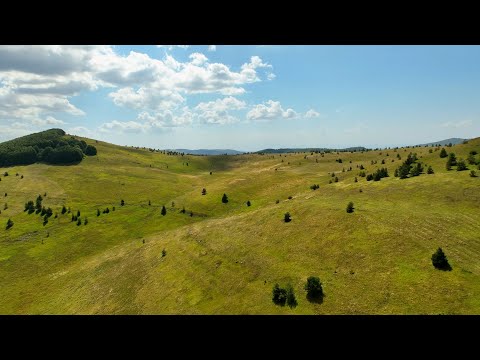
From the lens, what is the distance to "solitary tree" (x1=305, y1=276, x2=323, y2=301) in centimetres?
5097

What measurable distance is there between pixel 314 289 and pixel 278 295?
5414mm

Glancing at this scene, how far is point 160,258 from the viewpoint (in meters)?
84.6

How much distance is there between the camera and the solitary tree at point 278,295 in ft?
172

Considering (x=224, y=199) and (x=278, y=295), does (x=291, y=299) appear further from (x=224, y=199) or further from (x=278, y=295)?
(x=224, y=199)

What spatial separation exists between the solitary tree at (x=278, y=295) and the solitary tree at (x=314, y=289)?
347cm

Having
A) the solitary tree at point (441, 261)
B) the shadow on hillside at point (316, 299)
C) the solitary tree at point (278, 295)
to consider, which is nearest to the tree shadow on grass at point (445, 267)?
the solitary tree at point (441, 261)

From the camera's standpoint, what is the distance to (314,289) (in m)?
51.1

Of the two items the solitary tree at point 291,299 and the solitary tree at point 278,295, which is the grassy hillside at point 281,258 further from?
the solitary tree at point 278,295

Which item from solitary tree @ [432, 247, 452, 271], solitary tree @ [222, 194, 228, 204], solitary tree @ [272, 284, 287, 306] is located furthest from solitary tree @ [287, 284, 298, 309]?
solitary tree @ [222, 194, 228, 204]

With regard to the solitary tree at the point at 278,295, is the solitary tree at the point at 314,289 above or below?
above

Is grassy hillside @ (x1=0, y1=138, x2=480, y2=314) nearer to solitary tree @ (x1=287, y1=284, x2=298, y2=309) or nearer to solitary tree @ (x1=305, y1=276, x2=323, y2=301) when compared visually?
solitary tree @ (x1=287, y1=284, x2=298, y2=309)
